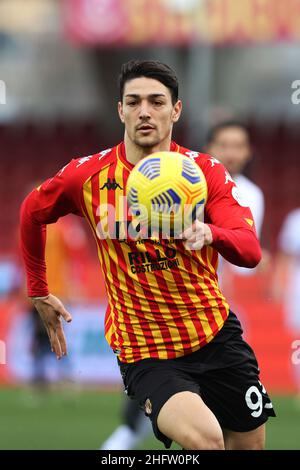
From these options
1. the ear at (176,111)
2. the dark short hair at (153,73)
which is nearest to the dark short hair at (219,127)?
the ear at (176,111)

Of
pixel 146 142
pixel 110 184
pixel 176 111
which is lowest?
pixel 110 184

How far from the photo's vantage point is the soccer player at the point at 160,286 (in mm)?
5547

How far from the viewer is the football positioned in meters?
4.92

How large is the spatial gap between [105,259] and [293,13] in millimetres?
11524

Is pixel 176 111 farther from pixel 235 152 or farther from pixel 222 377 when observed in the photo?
pixel 235 152

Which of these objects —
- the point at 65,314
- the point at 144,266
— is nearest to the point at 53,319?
the point at 65,314

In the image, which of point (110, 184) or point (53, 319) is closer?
point (110, 184)

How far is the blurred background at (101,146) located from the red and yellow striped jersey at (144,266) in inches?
96.1

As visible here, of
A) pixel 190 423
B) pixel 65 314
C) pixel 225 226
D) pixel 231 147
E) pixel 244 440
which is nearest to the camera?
pixel 190 423

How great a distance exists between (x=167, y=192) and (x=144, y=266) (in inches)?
31.0

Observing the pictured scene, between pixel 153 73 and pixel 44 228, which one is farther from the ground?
pixel 153 73

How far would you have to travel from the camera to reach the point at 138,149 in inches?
224

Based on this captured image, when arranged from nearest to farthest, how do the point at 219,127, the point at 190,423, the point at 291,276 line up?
the point at 190,423
the point at 219,127
the point at 291,276
